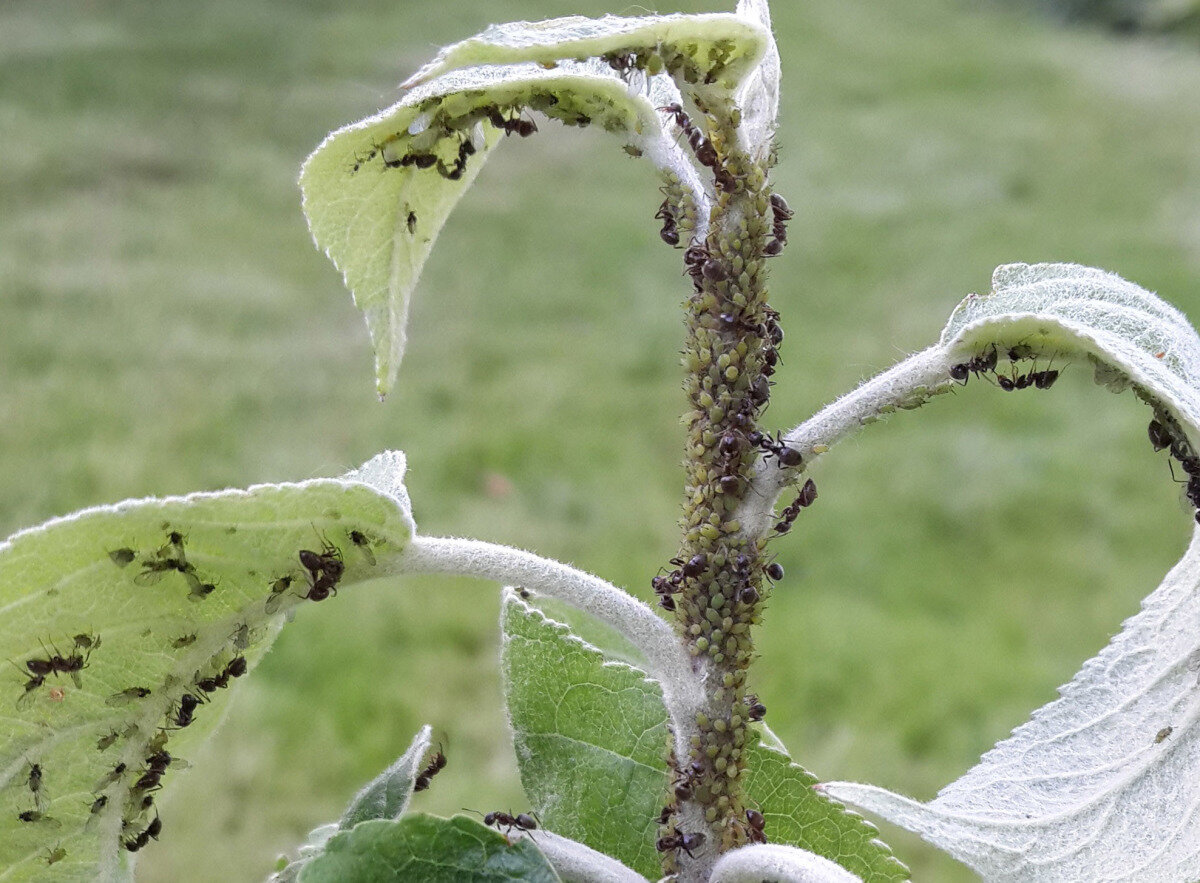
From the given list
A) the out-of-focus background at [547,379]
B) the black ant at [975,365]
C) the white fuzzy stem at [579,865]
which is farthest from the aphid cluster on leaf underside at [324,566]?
the out-of-focus background at [547,379]

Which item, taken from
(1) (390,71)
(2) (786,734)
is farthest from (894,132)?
(2) (786,734)

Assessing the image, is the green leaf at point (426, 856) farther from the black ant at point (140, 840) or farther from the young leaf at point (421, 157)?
the young leaf at point (421, 157)

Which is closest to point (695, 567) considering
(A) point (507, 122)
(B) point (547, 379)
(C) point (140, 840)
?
(A) point (507, 122)

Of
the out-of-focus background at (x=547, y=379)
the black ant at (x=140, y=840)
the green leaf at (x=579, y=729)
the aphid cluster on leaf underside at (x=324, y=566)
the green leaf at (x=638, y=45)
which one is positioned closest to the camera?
the green leaf at (x=638, y=45)

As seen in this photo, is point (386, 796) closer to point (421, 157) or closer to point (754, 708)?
point (754, 708)

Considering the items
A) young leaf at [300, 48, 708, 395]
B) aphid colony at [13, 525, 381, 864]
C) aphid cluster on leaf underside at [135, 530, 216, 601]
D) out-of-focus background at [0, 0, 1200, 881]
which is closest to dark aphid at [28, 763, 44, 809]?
aphid colony at [13, 525, 381, 864]

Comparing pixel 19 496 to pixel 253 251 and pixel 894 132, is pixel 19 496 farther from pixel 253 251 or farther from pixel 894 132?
pixel 894 132

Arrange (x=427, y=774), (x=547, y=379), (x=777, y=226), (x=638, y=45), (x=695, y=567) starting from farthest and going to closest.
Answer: (x=547, y=379)
(x=427, y=774)
(x=777, y=226)
(x=695, y=567)
(x=638, y=45)
